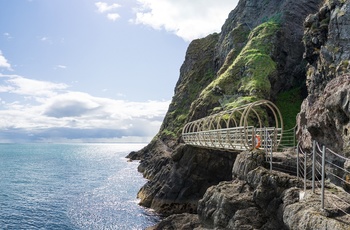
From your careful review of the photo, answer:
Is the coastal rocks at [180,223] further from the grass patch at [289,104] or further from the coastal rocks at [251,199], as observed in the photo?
the grass patch at [289,104]

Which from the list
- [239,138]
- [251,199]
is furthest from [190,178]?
[251,199]

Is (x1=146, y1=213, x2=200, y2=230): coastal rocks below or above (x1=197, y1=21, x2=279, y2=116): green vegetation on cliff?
below

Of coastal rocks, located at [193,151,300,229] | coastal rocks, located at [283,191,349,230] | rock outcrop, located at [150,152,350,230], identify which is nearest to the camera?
coastal rocks, located at [283,191,349,230]

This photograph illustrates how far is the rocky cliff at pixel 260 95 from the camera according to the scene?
19281 mm

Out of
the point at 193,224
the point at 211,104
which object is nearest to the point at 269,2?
the point at 211,104

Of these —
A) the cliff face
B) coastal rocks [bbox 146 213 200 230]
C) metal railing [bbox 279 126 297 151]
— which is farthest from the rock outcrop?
metal railing [bbox 279 126 297 151]

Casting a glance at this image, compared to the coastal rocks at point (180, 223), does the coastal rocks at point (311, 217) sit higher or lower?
higher

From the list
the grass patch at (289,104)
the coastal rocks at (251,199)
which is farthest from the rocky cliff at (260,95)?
the grass patch at (289,104)

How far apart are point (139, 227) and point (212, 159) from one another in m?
13.8

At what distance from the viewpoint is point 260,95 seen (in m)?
57.8

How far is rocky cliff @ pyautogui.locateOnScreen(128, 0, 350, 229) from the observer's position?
19.3 m

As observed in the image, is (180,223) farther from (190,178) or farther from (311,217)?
(311,217)

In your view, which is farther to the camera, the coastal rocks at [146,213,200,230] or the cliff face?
the coastal rocks at [146,213,200,230]

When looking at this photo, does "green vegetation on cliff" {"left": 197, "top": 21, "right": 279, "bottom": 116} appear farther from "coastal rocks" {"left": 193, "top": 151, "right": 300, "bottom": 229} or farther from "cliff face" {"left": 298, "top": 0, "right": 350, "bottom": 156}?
"coastal rocks" {"left": 193, "top": 151, "right": 300, "bottom": 229}
